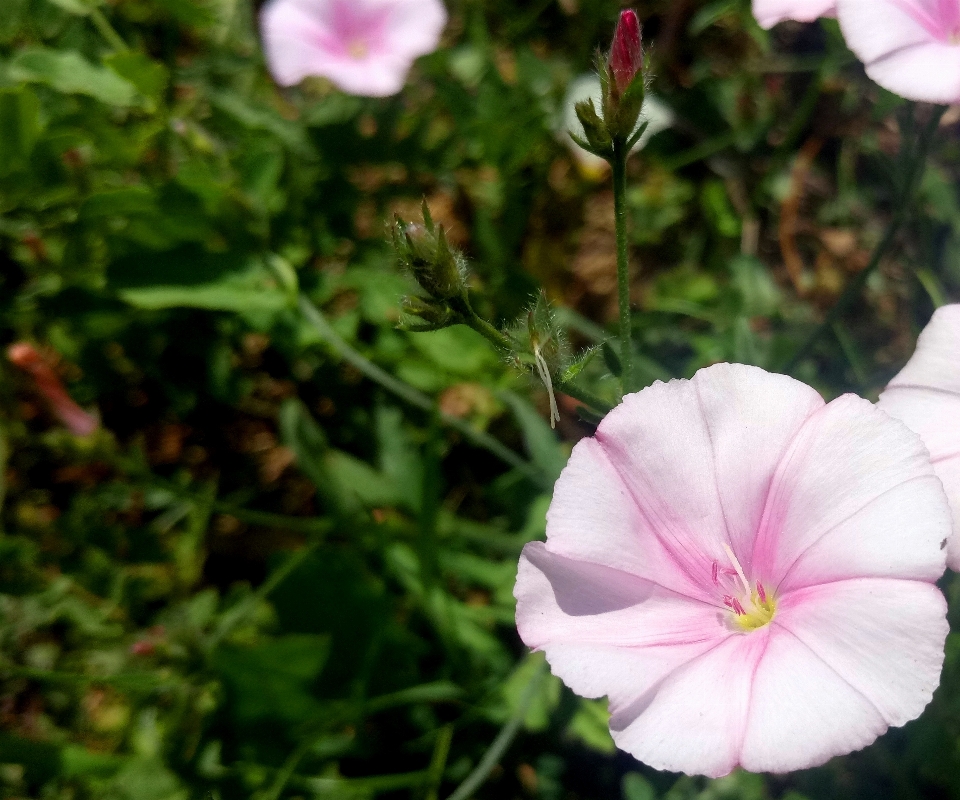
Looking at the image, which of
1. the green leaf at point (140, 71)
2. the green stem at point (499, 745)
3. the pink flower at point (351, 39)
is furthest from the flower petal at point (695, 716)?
the pink flower at point (351, 39)

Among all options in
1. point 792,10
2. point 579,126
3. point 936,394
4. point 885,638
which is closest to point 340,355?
point 579,126

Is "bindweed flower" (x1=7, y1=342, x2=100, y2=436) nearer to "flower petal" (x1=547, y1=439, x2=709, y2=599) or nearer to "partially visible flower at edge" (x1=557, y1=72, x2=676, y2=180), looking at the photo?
"flower petal" (x1=547, y1=439, x2=709, y2=599)

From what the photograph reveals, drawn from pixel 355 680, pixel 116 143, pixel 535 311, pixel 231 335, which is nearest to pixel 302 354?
pixel 231 335

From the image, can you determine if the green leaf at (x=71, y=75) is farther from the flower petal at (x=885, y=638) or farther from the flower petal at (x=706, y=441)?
the flower petal at (x=885, y=638)

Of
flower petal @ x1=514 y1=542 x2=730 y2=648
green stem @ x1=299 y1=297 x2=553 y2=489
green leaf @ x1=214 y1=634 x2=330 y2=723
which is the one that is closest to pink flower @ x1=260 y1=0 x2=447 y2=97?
green stem @ x1=299 y1=297 x2=553 y2=489

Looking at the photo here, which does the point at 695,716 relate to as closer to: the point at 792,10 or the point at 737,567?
the point at 737,567

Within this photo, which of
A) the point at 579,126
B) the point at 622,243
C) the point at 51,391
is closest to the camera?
the point at 622,243
